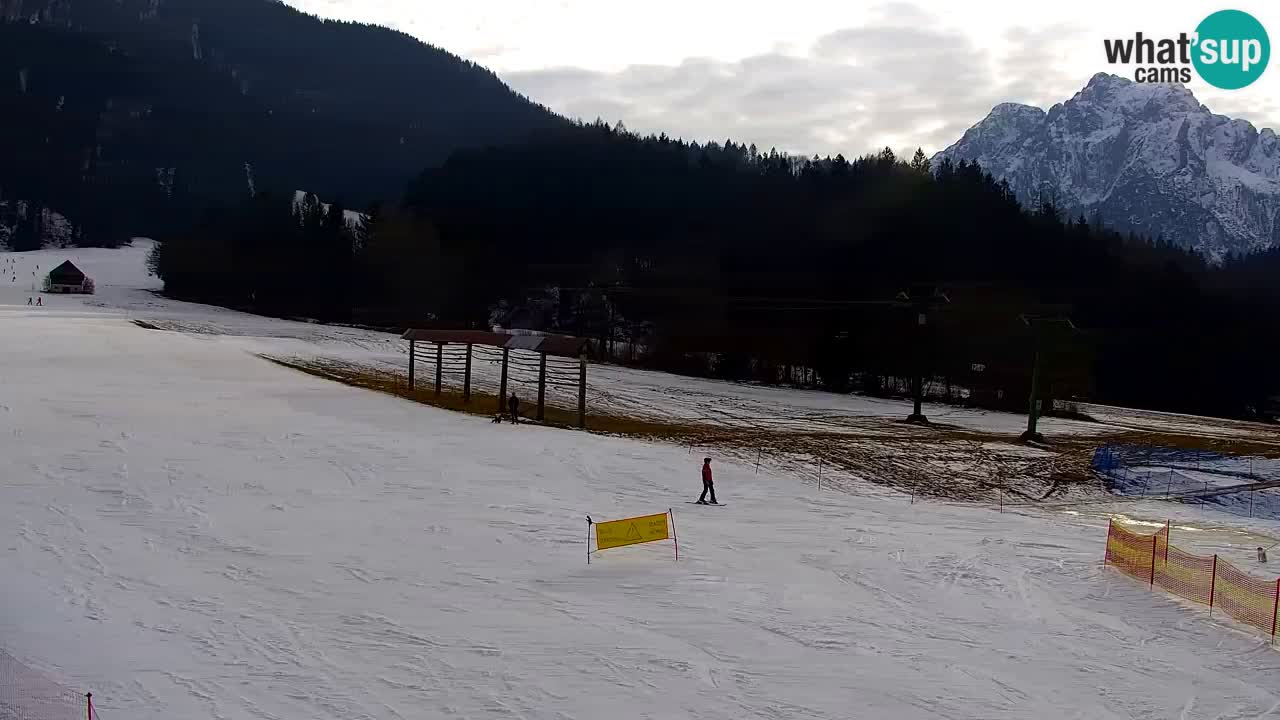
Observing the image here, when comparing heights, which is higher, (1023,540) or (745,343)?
(745,343)

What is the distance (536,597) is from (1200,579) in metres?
14.5

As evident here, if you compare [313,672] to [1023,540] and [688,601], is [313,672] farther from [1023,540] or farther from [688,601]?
[1023,540]

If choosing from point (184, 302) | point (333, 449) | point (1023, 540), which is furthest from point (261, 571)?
point (184, 302)

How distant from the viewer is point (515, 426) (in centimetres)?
3916

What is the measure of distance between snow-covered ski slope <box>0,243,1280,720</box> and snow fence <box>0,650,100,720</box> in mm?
373

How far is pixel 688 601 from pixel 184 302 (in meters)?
105

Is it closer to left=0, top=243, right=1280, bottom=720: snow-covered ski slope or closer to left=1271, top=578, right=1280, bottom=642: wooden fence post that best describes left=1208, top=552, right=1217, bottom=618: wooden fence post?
left=0, top=243, right=1280, bottom=720: snow-covered ski slope

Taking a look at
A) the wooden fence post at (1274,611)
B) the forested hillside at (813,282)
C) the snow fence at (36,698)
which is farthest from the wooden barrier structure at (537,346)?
the snow fence at (36,698)

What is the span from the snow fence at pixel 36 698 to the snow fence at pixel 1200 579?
65.1 feet

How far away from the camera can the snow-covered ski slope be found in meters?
13.9

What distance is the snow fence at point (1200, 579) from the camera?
18547 mm

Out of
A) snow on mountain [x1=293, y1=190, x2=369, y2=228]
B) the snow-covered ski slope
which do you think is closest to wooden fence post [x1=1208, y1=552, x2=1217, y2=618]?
the snow-covered ski slope

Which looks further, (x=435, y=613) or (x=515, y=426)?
(x=515, y=426)

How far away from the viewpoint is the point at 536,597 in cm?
1808
